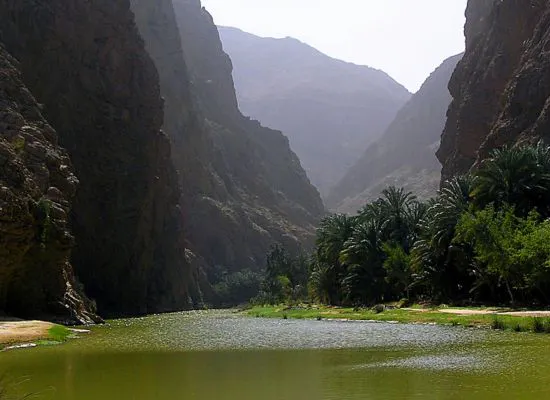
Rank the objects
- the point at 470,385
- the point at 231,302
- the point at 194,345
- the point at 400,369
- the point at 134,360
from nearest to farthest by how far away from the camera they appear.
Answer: the point at 470,385 < the point at 400,369 < the point at 134,360 < the point at 194,345 < the point at 231,302

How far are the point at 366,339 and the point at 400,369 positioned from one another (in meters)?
13.9

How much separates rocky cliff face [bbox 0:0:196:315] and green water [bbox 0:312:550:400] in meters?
66.8

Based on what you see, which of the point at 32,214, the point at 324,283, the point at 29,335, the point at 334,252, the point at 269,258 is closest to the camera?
the point at 29,335

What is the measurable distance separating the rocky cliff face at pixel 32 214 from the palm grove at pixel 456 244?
1303 inches

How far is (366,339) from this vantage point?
118ft

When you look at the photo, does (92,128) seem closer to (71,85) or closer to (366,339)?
(71,85)

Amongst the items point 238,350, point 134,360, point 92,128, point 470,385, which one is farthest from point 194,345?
point 92,128

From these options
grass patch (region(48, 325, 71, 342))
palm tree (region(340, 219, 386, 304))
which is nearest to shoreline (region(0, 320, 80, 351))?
grass patch (region(48, 325, 71, 342))

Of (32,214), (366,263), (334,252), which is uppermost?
(32,214)

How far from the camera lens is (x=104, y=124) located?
102 meters

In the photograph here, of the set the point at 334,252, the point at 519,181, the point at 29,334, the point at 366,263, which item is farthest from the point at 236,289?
the point at 29,334

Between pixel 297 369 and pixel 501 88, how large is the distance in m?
89.8

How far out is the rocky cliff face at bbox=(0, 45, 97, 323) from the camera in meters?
53.8

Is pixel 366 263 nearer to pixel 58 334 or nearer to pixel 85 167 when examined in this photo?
pixel 58 334
